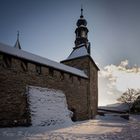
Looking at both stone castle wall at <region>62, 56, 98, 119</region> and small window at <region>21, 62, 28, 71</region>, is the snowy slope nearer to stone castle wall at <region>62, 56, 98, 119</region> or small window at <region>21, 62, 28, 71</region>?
small window at <region>21, 62, 28, 71</region>

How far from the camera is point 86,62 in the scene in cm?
2470

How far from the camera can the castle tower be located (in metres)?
23.8

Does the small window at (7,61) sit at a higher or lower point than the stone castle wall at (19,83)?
higher

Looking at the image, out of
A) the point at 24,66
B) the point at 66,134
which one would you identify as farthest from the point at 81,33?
the point at 66,134

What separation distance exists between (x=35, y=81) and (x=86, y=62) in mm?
10968

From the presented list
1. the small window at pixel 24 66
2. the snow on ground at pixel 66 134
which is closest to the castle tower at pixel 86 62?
the small window at pixel 24 66

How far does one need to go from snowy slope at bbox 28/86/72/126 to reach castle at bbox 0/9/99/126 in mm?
446

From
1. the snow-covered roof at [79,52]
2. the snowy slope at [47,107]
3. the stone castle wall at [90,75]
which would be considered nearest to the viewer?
the snowy slope at [47,107]

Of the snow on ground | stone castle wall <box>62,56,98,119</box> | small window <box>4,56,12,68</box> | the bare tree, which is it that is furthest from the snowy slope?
the bare tree

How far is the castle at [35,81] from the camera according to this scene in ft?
41.6

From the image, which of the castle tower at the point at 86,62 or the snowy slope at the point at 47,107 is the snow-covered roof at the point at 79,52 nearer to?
the castle tower at the point at 86,62

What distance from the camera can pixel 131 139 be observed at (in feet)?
27.6

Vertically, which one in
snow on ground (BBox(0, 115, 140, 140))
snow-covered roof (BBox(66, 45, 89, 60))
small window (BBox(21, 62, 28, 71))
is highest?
snow-covered roof (BBox(66, 45, 89, 60))

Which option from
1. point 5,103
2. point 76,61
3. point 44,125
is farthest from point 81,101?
point 5,103
